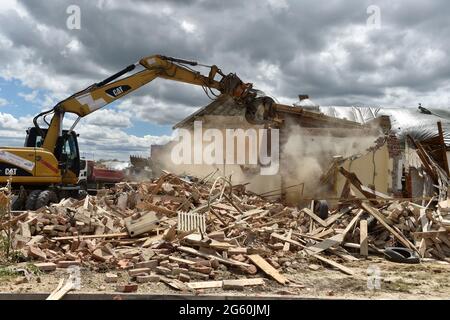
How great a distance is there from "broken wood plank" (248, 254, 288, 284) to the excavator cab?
29.6ft

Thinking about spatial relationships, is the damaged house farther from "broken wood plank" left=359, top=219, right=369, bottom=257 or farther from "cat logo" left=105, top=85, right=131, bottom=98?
"broken wood plank" left=359, top=219, right=369, bottom=257

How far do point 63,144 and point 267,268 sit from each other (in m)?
9.62

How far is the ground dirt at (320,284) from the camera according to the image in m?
6.86

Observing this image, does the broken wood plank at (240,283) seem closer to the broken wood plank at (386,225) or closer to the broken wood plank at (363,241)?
the broken wood plank at (363,241)

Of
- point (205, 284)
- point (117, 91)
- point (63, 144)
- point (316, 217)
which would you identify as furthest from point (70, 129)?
point (205, 284)

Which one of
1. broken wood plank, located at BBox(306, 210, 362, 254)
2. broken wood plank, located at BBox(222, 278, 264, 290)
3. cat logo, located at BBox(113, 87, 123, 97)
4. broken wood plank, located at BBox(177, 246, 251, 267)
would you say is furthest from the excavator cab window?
broken wood plank, located at BBox(222, 278, 264, 290)

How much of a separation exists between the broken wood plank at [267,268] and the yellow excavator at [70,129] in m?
6.18

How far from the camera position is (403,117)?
103 feet

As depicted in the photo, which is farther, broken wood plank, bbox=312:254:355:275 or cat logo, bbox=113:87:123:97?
cat logo, bbox=113:87:123:97

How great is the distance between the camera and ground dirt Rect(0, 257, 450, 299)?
686 centimetres

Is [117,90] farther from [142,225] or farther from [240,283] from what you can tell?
[240,283]

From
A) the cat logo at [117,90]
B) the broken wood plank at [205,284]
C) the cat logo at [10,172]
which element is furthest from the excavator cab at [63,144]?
the broken wood plank at [205,284]

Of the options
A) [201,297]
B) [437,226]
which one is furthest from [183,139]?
[201,297]
